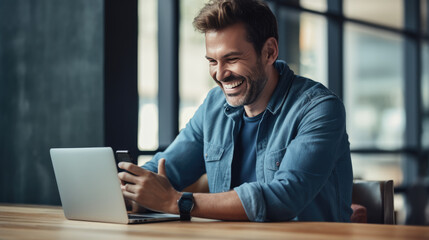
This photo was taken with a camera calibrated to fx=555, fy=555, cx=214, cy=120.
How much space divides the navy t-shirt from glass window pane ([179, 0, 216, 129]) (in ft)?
6.37

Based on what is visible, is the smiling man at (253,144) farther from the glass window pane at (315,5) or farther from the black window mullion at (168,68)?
the glass window pane at (315,5)

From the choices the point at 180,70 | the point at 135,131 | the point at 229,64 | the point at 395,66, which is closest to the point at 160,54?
the point at 180,70

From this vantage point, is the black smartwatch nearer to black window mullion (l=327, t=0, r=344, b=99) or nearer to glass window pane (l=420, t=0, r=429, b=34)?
black window mullion (l=327, t=0, r=344, b=99)

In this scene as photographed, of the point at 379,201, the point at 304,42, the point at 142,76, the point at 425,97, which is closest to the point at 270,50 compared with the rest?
the point at 379,201

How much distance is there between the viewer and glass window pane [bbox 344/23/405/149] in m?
6.48

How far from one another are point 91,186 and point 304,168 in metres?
0.69

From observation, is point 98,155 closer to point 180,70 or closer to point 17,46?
point 17,46

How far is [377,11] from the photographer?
6.95 metres

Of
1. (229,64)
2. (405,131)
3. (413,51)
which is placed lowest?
(405,131)

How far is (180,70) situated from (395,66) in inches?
166

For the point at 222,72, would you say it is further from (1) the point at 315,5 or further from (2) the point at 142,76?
(1) the point at 315,5

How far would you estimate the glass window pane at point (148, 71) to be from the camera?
4.02m

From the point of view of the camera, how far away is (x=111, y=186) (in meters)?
1.68

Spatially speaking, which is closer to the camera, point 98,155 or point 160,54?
point 98,155
